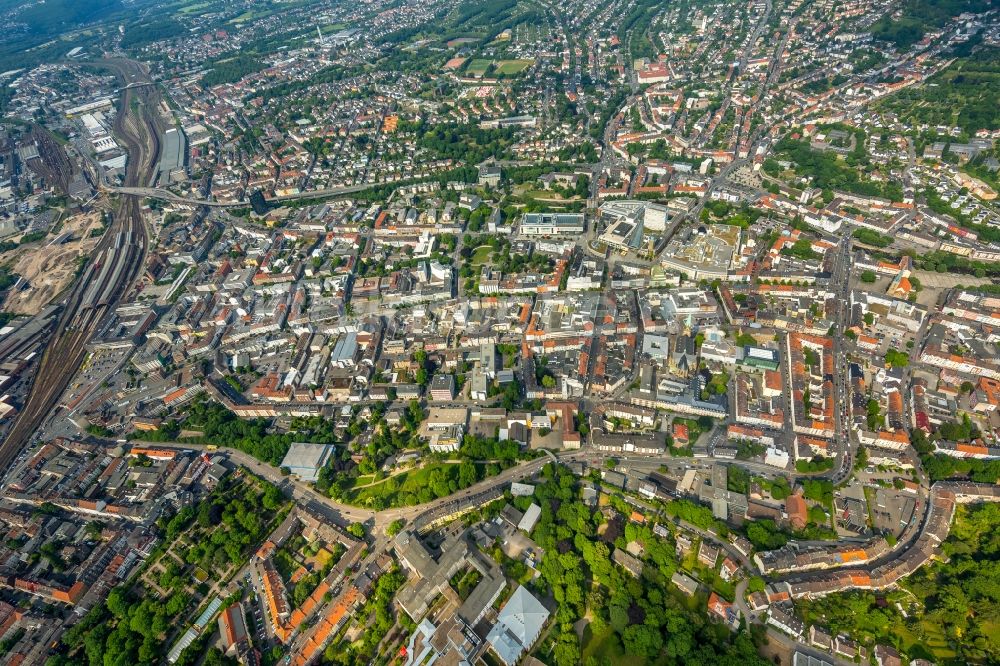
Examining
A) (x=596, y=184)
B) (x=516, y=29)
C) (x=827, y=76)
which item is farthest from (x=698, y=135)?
(x=516, y=29)

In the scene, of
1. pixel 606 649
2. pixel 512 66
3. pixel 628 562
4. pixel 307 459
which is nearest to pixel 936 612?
pixel 628 562

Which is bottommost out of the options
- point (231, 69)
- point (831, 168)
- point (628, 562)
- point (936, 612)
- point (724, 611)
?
point (936, 612)

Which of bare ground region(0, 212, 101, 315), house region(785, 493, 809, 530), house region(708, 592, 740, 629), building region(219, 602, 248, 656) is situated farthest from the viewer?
bare ground region(0, 212, 101, 315)

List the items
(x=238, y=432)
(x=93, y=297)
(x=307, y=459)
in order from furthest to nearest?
1. (x=93, y=297)
2. (x=238, y=432)
3. (x=307, y=459)

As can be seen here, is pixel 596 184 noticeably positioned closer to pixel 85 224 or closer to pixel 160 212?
pixel 160 212

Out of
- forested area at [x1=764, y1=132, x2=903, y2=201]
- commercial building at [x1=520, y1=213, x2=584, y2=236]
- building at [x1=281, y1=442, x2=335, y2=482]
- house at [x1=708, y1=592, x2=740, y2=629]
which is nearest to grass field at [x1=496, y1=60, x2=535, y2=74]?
forested area at [x1=764, y1=132, x2=903, y2=201]

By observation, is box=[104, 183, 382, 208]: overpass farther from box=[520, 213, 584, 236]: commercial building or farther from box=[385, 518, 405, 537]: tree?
box=[385, 518, 405, 537]: tree

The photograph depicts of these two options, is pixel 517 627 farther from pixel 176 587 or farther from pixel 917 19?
pixel 917 19
